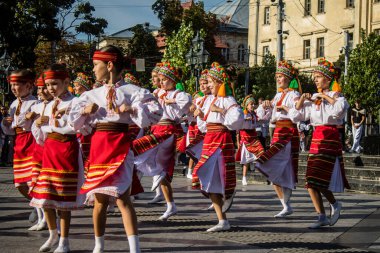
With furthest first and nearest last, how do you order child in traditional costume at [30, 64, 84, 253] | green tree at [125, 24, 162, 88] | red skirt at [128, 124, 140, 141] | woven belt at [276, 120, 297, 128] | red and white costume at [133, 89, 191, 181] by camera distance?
1. green tree at [125, 24, 162, 88]
2. red skirt at [128, 124, 140, 141]
3. woven belt at [276, 120, 297, 128]
4. red and white costume at [133, 89, 191, 181]
5. child in traditional costume at [30, 64, 84, 253]

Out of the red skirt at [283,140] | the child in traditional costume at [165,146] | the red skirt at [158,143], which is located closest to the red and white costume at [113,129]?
the child in traditional costume at [165,146]

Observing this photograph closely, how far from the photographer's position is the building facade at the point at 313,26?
45.2m

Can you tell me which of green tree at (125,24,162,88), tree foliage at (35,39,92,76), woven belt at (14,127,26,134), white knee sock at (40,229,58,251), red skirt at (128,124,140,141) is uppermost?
green tree at (125,24,162,88)

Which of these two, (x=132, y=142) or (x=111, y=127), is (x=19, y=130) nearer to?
(x=132, y=142)

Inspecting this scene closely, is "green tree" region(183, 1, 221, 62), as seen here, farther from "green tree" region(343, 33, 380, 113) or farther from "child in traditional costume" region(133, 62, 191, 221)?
"child in traditional costume" region(133, 62, 191, 221)

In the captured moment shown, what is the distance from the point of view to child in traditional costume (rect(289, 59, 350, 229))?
814 cm

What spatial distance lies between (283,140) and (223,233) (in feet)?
7.46

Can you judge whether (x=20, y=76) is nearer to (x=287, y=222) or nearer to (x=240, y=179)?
(x=287, y=222)

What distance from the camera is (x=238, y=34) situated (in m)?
78.2

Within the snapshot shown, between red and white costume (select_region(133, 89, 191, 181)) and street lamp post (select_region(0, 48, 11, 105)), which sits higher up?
street lamp post (select_region(0, 48, 11, 105))

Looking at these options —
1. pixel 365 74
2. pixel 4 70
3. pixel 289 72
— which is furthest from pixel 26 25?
pixel 289 72

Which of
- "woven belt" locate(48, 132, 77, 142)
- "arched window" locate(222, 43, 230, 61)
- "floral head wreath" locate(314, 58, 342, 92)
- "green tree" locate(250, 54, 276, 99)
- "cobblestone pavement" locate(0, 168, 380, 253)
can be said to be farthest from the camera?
"arched window" locate(222, 43, 230, 61)

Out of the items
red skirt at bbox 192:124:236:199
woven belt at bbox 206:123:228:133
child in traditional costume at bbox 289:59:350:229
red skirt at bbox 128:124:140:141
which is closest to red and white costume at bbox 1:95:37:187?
red skirt at bbox 192:124:236:199

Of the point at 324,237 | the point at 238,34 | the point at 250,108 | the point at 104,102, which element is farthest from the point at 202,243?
the point at 238,34
